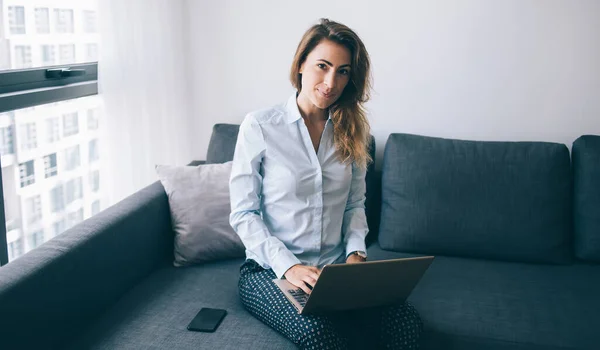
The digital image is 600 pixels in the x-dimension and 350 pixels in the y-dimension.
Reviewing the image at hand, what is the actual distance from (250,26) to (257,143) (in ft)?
3.26

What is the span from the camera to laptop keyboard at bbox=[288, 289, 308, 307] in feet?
5.45

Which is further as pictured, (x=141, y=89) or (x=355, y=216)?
(x=141, y=89)

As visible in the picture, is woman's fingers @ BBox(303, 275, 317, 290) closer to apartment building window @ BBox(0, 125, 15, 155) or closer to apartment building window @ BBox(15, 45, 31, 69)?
apartment building window @ BBox(0, 125, 15, 155)

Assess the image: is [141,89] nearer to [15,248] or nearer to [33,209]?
[33,209]

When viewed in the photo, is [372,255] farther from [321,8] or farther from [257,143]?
[321,8]

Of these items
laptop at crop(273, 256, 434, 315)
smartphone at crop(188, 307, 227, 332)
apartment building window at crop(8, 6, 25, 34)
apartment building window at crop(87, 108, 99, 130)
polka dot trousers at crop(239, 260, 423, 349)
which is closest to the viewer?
laptop at crop(273, 256, 434, 315)

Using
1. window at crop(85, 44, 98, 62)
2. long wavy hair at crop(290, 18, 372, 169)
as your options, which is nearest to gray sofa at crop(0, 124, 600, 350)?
long wavy hair at crop(290, 18, 372, 169)

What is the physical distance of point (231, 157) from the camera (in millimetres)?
2506

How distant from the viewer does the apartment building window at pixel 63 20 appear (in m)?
2.20

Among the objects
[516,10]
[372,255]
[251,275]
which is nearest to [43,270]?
[251,275]

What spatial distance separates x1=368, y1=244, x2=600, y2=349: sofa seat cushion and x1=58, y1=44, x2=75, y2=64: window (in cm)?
135

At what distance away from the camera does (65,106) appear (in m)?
2.34

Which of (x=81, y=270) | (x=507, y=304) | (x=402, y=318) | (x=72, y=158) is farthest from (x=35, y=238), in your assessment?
(x=507, y=304)

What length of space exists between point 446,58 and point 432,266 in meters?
0.88
